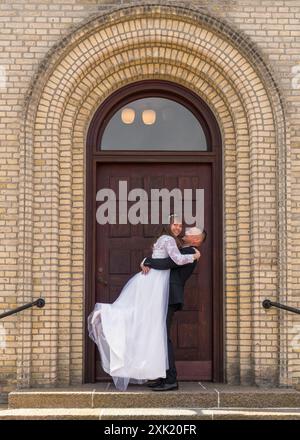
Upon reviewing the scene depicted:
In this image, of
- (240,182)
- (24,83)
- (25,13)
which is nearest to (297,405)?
(240,182)

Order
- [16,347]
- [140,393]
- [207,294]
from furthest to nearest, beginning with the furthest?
1. [207,294]
2. [16,347]
3. [140,393]

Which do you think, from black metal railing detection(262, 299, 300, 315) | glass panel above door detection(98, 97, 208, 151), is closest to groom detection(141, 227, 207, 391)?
black metal railing detection(262, 299, 300, 315)

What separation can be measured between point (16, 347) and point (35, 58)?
3392 mm

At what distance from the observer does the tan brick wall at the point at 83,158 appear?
7941mm

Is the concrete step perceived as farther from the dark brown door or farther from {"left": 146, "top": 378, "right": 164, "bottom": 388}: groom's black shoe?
the dark brown door

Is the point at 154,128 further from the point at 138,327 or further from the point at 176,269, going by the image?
the point at 138,327

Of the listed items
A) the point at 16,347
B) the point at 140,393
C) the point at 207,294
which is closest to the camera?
the point at 140,393

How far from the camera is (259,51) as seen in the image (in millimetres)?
8141

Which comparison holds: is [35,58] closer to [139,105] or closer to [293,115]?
[139,105]

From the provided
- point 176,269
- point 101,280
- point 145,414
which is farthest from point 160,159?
point 145,414

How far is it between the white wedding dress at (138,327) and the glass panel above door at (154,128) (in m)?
1.41

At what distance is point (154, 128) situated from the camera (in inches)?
342

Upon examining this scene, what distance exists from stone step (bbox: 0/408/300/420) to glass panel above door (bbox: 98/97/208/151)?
324cm

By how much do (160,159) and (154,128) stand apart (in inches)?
17.3
